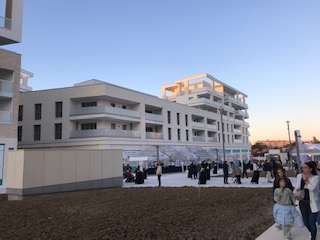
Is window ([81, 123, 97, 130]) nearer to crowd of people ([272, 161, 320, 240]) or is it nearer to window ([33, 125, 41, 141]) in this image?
window ([33, 125, 41, 141])

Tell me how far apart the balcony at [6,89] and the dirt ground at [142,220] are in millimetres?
13574

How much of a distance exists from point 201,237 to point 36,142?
36.0 metres

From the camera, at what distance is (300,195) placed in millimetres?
5996

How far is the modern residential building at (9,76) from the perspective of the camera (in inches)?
854

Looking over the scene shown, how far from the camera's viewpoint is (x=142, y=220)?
333 inches

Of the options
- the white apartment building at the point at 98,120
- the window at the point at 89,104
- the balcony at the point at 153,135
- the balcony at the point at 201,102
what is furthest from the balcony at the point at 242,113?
the window at the point at 89,104

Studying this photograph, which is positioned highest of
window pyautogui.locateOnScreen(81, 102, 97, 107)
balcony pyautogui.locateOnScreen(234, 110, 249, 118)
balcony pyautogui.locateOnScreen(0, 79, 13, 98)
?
balcony pyautogui.locateOnScreen(234, 110, 249, 118)

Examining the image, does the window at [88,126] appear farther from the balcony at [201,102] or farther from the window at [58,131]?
the balcony at [201,102]

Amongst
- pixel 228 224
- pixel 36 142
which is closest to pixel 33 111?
pixel 36 142

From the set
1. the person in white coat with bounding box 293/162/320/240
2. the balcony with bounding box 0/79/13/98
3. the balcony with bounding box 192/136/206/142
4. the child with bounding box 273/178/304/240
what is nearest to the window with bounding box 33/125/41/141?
the balcony with bounding box 0/79/13/98

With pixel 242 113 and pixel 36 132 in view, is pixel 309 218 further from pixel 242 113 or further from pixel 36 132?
pixel 242 113

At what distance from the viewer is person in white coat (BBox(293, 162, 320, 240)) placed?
5.79 meters

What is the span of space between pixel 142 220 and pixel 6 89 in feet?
61.1

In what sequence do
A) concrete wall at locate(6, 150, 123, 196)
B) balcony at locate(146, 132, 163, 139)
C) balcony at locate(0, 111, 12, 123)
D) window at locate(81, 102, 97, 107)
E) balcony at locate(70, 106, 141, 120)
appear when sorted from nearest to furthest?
concrete wall at locate(6, 150, 123, 196)
balcony at locate(0, 111, 12, 123)
balcony at locate(70, 106, 141, 120)
window at locate(81, 102, 97, 107)
balcony at locate(146, 132, 163, 139)
